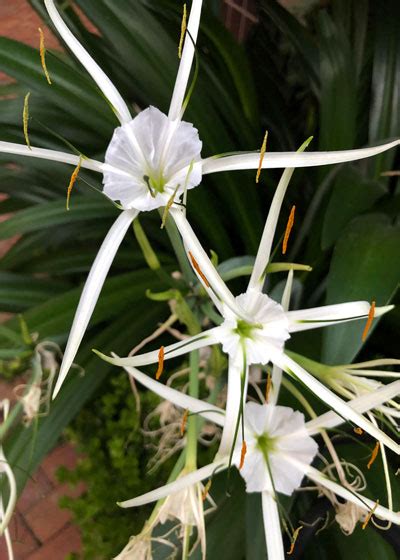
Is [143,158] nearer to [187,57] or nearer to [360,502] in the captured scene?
[187,57]

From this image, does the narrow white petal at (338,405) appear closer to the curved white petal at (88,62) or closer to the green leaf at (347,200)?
the curved white petal at (88,62)

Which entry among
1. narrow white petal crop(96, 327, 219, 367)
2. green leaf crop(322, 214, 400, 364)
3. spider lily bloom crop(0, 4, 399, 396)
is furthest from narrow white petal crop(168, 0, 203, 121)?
green leaf crop(322, 214, 400, 364)

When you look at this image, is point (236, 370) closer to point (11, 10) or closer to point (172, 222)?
point (172, 222)

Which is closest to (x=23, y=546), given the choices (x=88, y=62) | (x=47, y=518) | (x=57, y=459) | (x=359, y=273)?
(x=47, y=518)

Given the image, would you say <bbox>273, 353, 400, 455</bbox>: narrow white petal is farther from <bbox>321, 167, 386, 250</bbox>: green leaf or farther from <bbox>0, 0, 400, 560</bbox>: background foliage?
<bbox>321, 167, 386, 250</bbox>: green leaf

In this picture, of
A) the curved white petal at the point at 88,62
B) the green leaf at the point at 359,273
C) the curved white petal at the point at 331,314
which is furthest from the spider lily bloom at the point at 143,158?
the green leaf at the point at 359,273

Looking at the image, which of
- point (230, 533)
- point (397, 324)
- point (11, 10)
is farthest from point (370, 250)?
point (11, 10)
